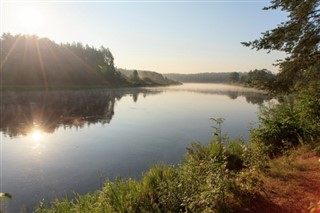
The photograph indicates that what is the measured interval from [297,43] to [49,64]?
102452 mm

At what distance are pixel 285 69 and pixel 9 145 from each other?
18597mm

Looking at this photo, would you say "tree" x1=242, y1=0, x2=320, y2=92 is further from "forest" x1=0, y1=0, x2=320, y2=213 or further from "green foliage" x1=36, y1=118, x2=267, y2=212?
"green foliage" x1=36, y1=118, x2=267, y2=212

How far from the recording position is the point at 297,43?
402 inches

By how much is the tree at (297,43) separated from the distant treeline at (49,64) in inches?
3253

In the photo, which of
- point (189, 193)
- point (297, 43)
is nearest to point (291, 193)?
point (189, 193)

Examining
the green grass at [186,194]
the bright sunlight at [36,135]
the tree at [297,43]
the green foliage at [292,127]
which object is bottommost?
the bright sunlight at [36,135]

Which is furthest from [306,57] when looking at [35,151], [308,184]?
[35,151]

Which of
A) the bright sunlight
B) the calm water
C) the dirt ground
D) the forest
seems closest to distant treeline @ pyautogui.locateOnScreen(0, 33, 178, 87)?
the calm water

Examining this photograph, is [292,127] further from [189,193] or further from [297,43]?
[189,193]

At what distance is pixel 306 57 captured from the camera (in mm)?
9742

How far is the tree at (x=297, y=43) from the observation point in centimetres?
972

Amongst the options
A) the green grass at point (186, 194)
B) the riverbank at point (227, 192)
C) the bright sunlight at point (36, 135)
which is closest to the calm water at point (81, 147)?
the bright sunlight at point (36, 135)

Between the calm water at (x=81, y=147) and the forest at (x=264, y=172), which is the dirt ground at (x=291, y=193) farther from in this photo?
the calm water at (x=81, y=147)

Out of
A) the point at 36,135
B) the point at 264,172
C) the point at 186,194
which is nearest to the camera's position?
the point at 186,194
